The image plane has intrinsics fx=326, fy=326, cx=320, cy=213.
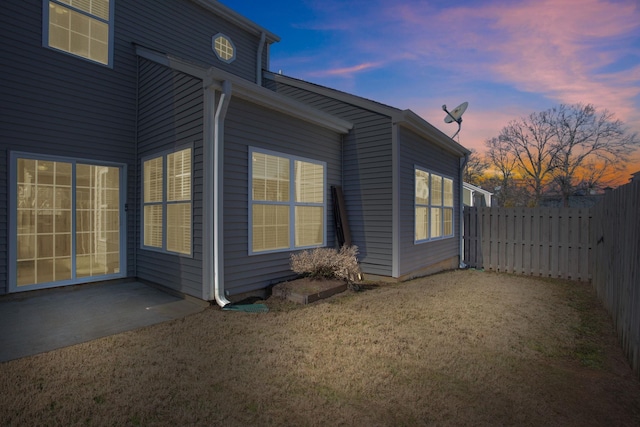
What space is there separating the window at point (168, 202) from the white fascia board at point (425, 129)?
4086mm

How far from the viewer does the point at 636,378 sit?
2.70m

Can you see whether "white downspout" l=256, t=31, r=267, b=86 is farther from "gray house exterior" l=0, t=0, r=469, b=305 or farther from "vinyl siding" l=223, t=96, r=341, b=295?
"vinyl siding" l=223, t=96, r=341, b=295

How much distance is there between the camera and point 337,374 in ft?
9.11

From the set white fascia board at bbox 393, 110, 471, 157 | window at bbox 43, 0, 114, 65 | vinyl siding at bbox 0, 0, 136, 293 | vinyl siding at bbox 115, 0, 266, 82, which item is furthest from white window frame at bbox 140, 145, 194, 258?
white fascia board at bbox 393, 110, 471, 157

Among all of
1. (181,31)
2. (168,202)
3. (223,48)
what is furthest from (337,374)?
(223,48)

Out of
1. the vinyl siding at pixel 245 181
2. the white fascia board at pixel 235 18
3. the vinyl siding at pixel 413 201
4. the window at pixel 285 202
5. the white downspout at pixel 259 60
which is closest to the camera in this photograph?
the vinyl siding at pixel 245 181

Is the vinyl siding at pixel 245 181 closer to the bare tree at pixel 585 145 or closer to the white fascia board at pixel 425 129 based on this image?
the white fascia board at pixel 425 129

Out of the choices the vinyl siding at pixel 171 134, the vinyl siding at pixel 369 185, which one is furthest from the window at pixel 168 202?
the vinyl siding at pixel 369 185

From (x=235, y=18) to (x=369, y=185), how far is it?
556cm

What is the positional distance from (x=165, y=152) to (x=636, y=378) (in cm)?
635

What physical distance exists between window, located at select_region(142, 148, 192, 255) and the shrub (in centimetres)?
186

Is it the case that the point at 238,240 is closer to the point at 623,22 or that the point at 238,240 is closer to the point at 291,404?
the point at 291,404

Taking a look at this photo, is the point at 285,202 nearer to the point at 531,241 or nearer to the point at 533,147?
the point at 531,241

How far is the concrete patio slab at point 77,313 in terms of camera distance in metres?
3.41
